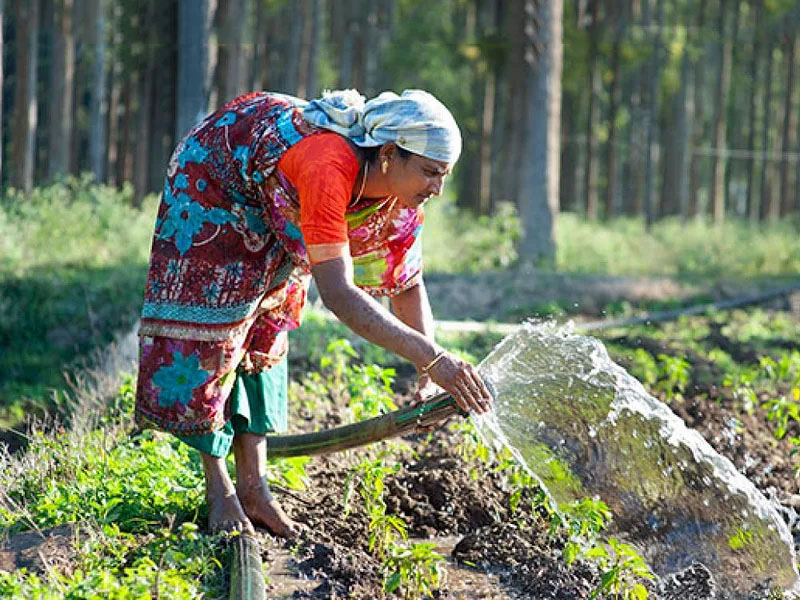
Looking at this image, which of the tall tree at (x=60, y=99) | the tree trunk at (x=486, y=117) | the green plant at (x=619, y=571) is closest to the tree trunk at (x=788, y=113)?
the tree trunk at (x=486, y=117)

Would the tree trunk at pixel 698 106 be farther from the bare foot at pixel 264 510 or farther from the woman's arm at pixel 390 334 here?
the woman's arm at pixel 390 334

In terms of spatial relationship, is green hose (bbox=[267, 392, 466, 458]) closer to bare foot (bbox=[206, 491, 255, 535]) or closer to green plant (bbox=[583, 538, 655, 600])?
bare foot (bbox=[206, 491, 255, 535])

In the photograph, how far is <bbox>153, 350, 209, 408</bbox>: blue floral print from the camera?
13.1ft

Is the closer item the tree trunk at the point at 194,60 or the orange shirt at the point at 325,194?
the orange shirt at the point at 325,194

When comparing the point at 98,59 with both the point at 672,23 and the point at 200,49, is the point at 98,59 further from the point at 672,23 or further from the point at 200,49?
the point at 672,23

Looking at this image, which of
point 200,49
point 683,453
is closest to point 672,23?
point 200,49

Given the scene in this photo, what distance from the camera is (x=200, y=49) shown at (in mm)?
11227

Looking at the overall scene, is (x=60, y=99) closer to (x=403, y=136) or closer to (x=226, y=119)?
(x=226, y=119)

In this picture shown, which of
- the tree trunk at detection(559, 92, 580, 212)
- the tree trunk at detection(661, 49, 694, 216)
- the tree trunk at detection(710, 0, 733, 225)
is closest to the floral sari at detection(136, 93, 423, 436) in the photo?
the tree trunk at detection(661, 49, 694, 216)

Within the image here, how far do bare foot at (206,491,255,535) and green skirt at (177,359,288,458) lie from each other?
0.48 feet

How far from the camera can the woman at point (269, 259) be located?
349cm

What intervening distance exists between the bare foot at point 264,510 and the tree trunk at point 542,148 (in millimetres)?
12178

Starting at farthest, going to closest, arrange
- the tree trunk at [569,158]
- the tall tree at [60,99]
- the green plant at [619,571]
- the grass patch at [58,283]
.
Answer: the tree trunk at [569,158], the tall tree at [60,99], the grass patch at [58,283], the green plant at [619,571]

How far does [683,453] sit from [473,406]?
1.31m
